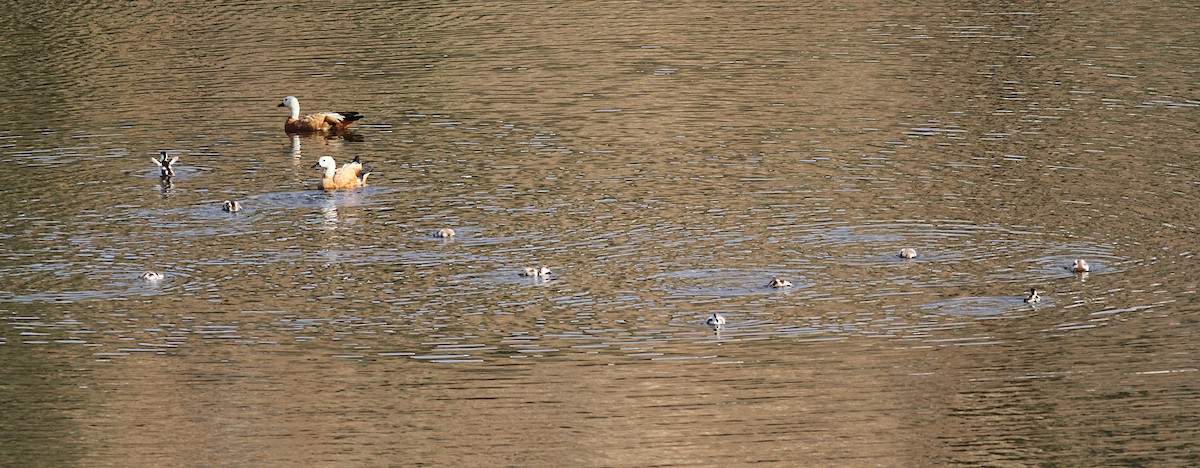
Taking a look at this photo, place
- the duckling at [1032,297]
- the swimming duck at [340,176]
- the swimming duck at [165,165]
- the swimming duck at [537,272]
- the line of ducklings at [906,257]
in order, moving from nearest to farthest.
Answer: the line of ducklings at [906,257] < the duckling at [1032,297] < the swimming duck at [537,272] < the swimming duck at [340,176] < the swimming duck at [165,165]

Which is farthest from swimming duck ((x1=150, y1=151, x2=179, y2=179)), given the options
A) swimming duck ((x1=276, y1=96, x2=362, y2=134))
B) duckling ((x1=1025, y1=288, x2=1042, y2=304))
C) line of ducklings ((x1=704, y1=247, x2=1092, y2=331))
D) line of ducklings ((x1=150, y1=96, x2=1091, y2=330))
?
duckling ((x1=1025, y1=288, x2=1042, y2=304))

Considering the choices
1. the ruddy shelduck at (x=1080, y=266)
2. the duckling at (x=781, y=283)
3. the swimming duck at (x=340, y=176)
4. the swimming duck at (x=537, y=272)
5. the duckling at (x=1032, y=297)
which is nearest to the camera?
the duckling at (x=1032, y=297)

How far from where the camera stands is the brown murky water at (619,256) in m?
17.1

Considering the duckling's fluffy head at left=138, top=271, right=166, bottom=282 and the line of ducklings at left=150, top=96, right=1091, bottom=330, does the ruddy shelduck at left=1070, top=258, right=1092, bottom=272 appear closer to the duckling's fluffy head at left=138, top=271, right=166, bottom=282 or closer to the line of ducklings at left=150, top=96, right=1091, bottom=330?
the line of ducklings at left=150, top=96, right=1091, bottom=330

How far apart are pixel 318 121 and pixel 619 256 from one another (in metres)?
12.3

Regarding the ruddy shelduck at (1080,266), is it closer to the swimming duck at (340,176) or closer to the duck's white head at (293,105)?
the swimming duck at (340,176)

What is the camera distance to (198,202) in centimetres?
2717

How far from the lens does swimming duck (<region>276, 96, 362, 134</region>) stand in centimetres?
3359

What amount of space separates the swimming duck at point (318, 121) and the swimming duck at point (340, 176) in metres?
5.37

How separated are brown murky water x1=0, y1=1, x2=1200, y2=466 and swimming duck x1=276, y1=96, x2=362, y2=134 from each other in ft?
1.55

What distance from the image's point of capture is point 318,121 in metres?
33.6

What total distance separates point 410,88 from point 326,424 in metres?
20.8

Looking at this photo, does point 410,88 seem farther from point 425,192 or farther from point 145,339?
point 145,339

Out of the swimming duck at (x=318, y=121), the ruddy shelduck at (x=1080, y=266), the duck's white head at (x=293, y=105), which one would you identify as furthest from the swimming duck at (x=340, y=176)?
the ruddy shelduck at (x=1080, y=266)
